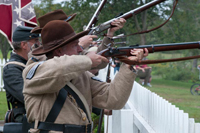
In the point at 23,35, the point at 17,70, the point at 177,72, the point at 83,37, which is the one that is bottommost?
the point at 17,70

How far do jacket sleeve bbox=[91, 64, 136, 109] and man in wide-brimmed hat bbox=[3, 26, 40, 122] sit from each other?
1.48 meters

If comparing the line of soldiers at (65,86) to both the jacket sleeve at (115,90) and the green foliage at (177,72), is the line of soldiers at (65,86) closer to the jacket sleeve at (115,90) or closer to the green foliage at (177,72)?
the jacket sleeve at (115,90)

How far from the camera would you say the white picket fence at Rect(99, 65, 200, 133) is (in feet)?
9.58

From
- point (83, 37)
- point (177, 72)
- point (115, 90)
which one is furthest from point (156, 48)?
point (177, 72)

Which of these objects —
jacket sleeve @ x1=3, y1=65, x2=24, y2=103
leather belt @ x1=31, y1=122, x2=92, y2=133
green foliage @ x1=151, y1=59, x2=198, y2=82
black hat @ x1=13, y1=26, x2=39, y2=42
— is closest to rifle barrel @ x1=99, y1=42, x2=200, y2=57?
leather belt @ x1=31, y1=122, x2=92, y2=133

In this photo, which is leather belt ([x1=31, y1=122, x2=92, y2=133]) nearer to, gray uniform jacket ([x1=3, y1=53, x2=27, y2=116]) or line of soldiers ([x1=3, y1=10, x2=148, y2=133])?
line of soldiers ([x1=3, y1=10, x2=148, y2=133])

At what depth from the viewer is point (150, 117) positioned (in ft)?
13.0

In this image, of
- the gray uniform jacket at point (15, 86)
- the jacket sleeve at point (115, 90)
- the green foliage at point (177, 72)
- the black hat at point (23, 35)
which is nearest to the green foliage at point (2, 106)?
the black hat at point (23, 35)

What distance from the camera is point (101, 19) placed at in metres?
22.4

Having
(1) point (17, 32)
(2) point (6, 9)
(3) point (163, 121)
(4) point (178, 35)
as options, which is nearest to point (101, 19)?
(4) point (178, 35)

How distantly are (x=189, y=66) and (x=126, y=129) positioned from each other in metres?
25.4

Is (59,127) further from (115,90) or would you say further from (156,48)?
(156,48)

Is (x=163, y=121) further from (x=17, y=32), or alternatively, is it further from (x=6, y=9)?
(x=6, y=9)

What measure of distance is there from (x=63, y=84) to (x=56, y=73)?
114mm
